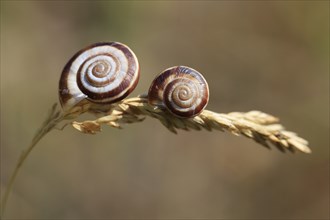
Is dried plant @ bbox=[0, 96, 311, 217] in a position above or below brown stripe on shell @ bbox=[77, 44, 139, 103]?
below

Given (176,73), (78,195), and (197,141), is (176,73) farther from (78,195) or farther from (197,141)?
(197,141)

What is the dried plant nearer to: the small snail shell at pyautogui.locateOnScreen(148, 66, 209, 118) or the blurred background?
the small snail shell at pyautogui.locateOnScreen(148, 66, 209, 118)

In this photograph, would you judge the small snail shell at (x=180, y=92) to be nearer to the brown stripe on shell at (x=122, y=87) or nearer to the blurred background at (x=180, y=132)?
the brown stripe on shell at (x=122, y=87)

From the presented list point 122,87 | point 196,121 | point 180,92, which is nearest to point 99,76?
point 122,87

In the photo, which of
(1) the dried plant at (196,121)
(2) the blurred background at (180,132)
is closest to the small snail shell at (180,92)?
(1) the dried plant at (196,121)

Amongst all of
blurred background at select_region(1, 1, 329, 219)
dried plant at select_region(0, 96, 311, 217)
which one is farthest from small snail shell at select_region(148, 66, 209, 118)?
blurred background at select_region(1, 1, 329, 219)

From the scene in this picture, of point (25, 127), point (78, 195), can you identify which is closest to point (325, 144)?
point (78, 195)
